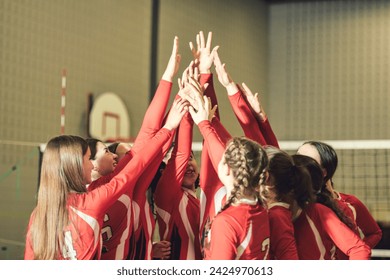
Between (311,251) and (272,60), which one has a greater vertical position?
(272,60)

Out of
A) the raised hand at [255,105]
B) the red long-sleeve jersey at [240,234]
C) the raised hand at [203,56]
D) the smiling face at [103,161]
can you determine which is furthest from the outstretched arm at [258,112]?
the red long-sleeve jersey at [240,234]

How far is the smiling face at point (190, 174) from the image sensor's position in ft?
10.7

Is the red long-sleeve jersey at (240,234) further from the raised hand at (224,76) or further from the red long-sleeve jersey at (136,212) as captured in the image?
the raised hand at (224,76)

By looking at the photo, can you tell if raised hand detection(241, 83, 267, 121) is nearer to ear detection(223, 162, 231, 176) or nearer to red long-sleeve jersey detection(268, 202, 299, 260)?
red long-sleeve jersey detection(268, 202, 299, 260)

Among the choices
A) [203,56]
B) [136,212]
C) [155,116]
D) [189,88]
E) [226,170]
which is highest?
[203,56]

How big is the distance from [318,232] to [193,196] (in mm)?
710

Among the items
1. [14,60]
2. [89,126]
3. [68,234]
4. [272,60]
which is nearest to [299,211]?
[68,234]

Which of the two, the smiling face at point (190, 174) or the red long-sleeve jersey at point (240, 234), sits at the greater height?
the smiling face at point (190, 174)

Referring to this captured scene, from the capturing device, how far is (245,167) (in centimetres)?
245

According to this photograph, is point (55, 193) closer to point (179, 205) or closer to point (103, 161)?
point (103, 161)

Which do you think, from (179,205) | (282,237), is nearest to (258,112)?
(179,205)

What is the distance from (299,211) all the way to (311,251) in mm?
198
